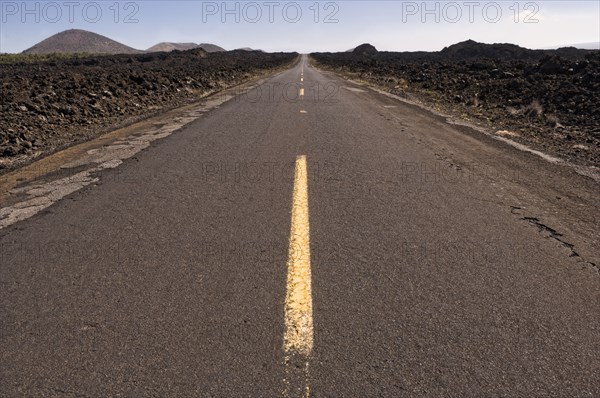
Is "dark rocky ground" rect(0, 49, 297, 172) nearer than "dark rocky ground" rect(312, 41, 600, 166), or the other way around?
"dark rocky ground" rect(0, 49, 297, 172)

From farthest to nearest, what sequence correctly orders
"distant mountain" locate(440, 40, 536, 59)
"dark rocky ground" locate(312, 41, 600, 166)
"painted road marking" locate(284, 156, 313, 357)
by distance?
1. "distant mountain" locate(440, 40, 536, 59)
2. "dark rocky ground" locate(312, 41, 600, 166)
3. "painted road marking" locate(284, 156, 313, 357)

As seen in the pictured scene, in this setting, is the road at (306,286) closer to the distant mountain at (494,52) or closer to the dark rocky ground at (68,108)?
the dark rocky ground at (68,108)

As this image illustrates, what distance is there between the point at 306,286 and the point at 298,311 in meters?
0.29

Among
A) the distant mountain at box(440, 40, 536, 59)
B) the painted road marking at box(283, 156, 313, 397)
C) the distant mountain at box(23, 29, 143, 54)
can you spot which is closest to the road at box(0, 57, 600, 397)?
the painted road marking at box(283, 156, 313, 397)

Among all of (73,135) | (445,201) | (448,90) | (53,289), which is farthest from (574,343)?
(448,90)

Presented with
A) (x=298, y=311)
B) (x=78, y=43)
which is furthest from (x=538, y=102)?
(x=78, y=43)

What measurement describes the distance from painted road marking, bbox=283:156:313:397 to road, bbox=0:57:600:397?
0.04 feet

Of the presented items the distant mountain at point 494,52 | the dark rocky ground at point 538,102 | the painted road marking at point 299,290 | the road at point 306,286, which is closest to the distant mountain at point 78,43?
the distant mountain at point 494,52

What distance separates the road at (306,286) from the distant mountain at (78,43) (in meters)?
137

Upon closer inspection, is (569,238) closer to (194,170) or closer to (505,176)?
(505,176)

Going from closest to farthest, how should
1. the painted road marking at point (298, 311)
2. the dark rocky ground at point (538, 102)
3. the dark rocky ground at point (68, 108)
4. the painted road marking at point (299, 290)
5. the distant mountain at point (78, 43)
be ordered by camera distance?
the painted road marking at point (298, 311)
the painted road marking at point (299, 290)
the dark rocky ground at point (68, 108)
the dark rocky ground at point (538, 102)
the distant mountain at point (78, 43)

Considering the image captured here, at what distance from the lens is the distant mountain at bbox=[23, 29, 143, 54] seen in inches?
5044

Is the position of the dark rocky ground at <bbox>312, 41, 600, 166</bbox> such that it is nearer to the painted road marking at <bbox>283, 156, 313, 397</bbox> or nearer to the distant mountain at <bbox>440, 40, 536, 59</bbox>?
the painted road marking at <bbox>283, 156, 313, 397</bbox>

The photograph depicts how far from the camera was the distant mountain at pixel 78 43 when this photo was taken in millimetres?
128125
